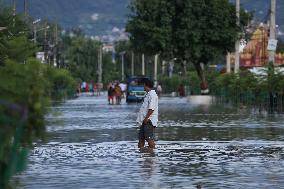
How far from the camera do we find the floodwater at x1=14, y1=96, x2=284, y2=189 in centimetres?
1575

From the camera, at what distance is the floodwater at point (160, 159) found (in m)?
15.8

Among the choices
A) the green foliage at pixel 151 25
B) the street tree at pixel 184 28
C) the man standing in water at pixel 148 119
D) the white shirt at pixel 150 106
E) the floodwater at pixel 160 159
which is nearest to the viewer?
the floodwater at pixel 160 159

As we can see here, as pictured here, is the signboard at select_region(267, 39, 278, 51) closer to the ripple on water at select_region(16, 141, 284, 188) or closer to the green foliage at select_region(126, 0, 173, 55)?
the green foliage at select_region(126, 0, 173, 55)

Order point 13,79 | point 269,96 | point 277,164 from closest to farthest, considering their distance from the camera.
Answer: point 13,79 → point 277,164 → point 269,96

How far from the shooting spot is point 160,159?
20.8 m

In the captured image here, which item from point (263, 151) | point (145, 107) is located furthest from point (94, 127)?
point (263, 151)

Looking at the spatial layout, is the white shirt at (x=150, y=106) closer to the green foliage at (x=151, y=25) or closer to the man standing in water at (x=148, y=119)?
the man standing in water at (x=148, y=119)

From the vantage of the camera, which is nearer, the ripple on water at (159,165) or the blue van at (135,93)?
the ripple on water at (159,165)

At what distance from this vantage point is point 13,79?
8500 mm

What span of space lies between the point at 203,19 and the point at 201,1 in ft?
4.40

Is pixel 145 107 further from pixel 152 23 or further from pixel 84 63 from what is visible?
pixel 84 63

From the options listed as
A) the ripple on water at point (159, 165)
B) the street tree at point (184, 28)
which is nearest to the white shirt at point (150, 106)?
the ripple on water at point (159, 165)

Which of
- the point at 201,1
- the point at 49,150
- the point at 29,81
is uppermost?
the point at 201,1

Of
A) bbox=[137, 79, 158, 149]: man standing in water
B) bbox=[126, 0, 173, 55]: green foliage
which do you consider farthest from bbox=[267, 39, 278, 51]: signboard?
bbox=[137, 79, 158, 149]: man standing in water
